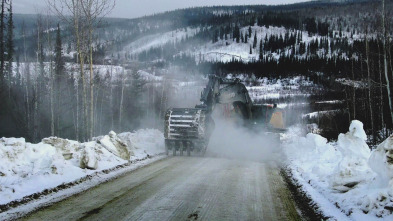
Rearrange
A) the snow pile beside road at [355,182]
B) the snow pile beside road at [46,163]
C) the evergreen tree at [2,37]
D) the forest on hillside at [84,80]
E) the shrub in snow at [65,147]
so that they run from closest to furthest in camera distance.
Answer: the snow pile beside road at [355,182] → the snow pile beside road at [46,163] → the shrub in snow at [65,147] → the forest on hillside at [84,80] → the evergreen tree at [2,37]

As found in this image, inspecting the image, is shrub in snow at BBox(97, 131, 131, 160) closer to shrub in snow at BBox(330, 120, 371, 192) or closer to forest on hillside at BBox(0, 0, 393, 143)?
forest on hillside at BBox(0, 0, 393, 143)

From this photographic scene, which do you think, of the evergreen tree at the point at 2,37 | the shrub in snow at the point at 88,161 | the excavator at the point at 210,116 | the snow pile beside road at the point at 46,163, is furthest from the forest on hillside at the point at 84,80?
the shrub in snow at the point at 88,161

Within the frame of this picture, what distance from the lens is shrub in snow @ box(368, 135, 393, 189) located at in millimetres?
6004

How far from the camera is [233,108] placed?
20312 millimetres

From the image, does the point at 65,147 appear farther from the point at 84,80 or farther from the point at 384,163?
the point at 384,163

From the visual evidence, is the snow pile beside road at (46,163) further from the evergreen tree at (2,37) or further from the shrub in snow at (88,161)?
the evergreen tree at (2,37)

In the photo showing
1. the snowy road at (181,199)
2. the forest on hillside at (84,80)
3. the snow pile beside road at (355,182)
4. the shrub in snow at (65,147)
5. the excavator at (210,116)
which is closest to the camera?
the snow pile beside road at (355,182)

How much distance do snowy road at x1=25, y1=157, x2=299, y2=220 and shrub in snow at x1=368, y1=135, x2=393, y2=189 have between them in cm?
166

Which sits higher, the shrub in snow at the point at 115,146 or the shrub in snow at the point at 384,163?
the shrub in snow at the point at 384,163

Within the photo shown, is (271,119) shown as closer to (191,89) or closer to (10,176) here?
(10,176)

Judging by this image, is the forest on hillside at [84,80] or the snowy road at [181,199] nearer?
the snowy road at [181,199]

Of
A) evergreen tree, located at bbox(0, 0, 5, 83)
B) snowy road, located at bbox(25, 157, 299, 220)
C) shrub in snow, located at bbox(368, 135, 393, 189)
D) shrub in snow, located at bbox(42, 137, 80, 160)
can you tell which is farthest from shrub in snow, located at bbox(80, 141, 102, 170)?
evergreen tree, located at bbox(0, 0, 5, 83)

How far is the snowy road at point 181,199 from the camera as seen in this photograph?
6.23 meters

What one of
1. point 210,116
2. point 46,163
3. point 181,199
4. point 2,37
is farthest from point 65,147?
point 2,37
